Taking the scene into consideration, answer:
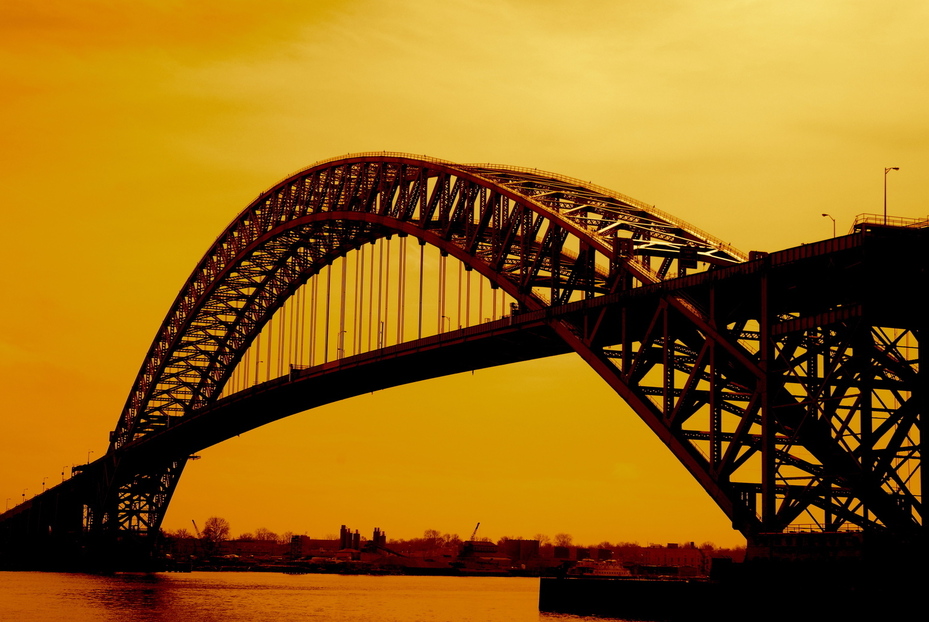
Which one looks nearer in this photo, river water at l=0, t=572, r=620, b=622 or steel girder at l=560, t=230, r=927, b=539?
steel girder at l=560, t=230, r=927, b=539

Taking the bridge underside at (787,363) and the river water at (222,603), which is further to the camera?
the river water at (222,603)

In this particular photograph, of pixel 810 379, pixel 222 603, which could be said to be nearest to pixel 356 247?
pixel 222 603

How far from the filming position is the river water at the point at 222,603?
187ft

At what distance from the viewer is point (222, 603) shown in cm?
6725

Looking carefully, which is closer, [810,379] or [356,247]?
[810,379]

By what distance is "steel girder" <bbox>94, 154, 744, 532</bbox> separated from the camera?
170 ft

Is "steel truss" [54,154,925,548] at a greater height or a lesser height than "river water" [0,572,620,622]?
greater

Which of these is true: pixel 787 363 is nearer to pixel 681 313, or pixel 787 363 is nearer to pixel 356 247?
pixel 681 313

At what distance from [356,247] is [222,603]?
18.7 m

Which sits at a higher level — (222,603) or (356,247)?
(356,247)

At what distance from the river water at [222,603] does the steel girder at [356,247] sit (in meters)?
10.8

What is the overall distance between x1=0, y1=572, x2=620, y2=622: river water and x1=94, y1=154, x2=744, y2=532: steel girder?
1081 cm

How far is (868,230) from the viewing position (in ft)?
126

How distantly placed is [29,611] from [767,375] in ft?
106
